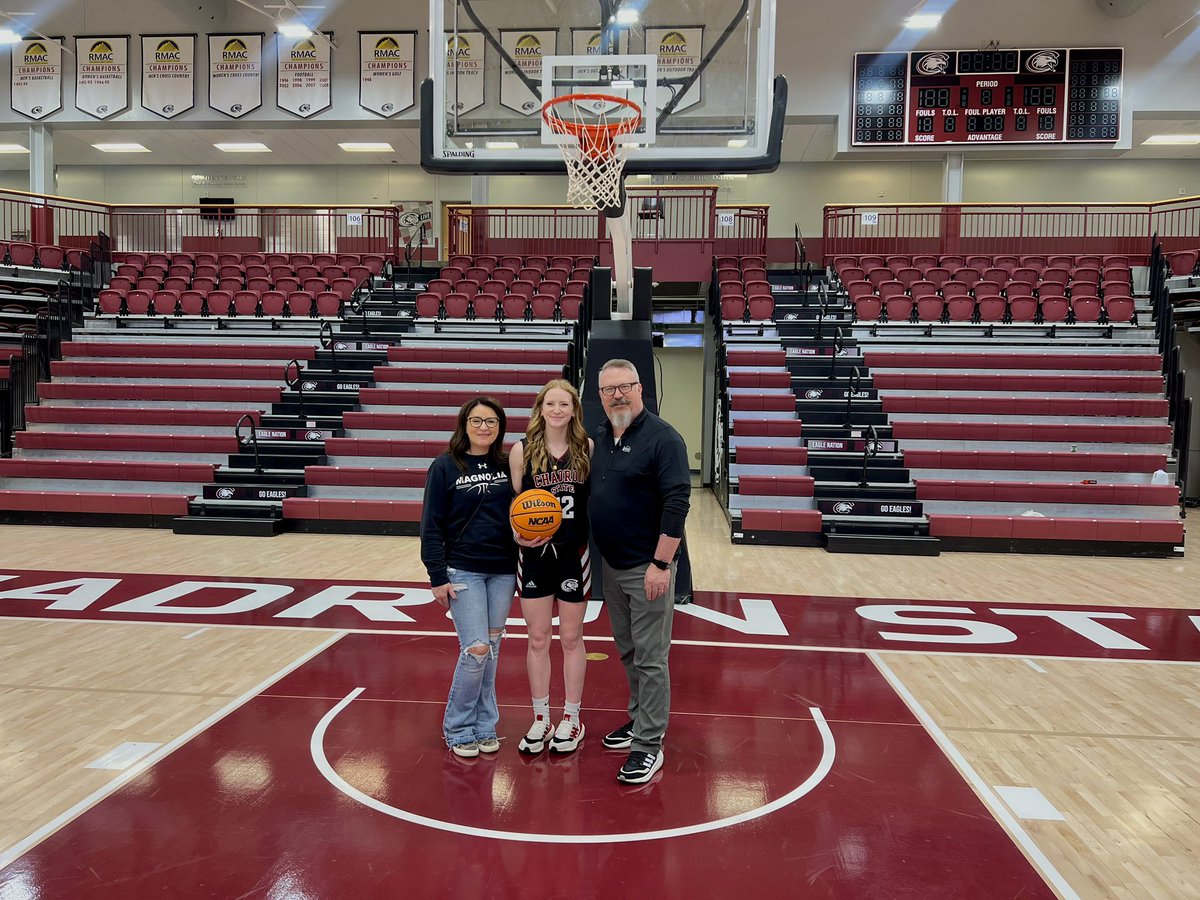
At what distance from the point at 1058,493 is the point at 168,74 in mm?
17894

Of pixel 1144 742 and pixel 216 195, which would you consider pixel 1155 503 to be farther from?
pixel 216 195

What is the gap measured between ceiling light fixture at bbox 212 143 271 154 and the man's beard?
2008cm

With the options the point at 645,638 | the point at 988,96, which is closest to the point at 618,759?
the point at 645,638

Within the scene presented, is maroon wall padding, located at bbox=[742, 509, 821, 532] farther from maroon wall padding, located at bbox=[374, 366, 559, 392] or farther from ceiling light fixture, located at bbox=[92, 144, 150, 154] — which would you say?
ceiling light fixture, located at bbox=[92, 144, 150, 154]

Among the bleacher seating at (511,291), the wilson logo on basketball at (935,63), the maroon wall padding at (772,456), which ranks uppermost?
the wilson logo on basketball at (935,63)

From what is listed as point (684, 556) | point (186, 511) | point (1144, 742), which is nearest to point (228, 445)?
point (186, 511)

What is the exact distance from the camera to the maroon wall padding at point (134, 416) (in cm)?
1140

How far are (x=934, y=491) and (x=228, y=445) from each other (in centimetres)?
906

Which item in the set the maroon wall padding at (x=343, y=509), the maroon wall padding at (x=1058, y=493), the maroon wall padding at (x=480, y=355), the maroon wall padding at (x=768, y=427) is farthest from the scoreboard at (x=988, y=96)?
the maroon wall padding at (x=343, y=509)

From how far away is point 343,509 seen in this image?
9.77 meters

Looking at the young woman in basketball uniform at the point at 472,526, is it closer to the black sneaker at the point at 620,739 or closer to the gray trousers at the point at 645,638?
the gray trousers at the point at 645,638

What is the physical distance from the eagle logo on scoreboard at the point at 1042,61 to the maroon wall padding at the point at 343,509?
46.1 feet

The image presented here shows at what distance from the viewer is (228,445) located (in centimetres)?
1084

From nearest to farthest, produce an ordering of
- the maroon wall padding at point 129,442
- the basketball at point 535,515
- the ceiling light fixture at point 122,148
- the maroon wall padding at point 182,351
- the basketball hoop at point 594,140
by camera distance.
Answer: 1. the basketball at point 535,515
2. the basketball hoop at point 594,140
3. the maroon wall padding at point 129,442
4. the maroon wall padding at point 182,351
5. the ceiling light fixture at point 122,148
